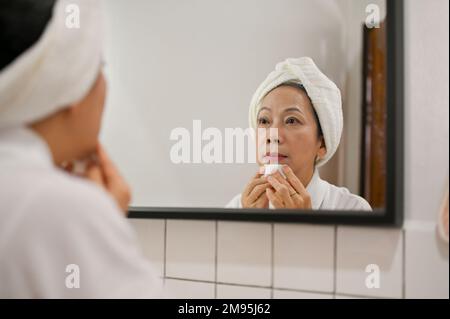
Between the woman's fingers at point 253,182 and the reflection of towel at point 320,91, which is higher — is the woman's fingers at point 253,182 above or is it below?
below

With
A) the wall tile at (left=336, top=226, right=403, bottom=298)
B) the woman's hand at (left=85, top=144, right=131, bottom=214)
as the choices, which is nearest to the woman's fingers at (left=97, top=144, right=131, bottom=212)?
the woman's hand at (left=85, top=144, right=131, bottom=214)

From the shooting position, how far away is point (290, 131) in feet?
2.99

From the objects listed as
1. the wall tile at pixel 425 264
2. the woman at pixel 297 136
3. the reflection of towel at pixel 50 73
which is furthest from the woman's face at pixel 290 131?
the reflection of towel at pixel 50 73

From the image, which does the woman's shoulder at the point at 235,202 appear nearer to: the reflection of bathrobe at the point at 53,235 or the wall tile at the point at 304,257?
the wall tile at the point at 304,257

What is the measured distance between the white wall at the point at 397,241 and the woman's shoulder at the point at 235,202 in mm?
38

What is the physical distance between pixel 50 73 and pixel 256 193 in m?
0.51

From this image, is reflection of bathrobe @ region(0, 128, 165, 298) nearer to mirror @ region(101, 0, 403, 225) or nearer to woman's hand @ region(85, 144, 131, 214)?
woman's hand @ region(85, 144, 131, 214)

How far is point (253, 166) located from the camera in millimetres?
962

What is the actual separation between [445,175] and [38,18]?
2.26 ft

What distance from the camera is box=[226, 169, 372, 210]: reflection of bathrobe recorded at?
868 mm

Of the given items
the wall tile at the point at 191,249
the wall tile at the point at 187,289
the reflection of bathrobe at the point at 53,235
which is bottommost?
the wall tile at the point at 187,289

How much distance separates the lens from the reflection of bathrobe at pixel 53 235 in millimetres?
510

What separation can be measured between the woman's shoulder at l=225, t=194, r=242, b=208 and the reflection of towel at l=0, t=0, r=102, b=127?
1.52 feet
